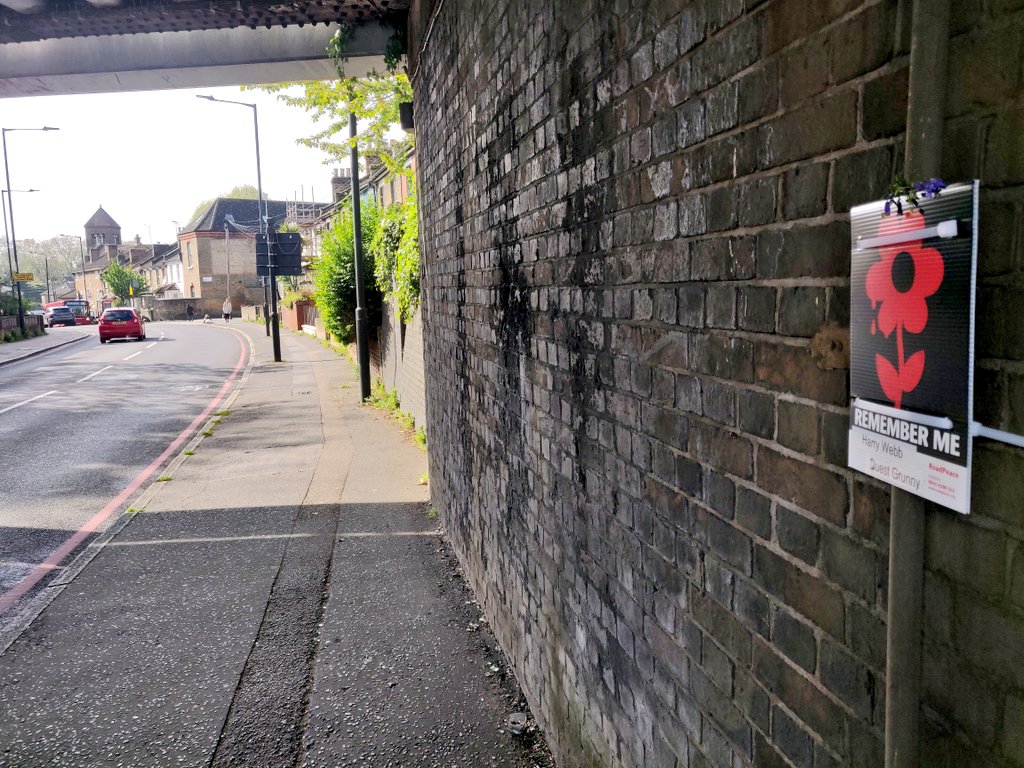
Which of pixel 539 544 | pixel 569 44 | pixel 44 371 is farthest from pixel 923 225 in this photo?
pixel 44 371

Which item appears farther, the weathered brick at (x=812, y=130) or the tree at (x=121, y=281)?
the tree at (x=121, y=281)

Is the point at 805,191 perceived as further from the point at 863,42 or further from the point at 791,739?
the point at 791,739

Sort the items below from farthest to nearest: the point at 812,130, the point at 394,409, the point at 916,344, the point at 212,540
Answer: the point at 394,409 < the point at 212,540 < the point at 812,130 < the point at 916,344

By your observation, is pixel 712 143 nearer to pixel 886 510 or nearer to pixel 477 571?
pixel 886 510

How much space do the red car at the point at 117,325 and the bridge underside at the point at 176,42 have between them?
3044cm

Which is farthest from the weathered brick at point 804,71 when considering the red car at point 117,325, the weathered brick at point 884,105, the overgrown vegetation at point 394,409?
the red car at point 117,325

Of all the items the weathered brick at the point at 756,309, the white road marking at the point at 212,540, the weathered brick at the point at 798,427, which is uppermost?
the weathered brick at the point at 756,309

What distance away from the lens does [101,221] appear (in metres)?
117

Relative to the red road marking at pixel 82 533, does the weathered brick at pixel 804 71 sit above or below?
above

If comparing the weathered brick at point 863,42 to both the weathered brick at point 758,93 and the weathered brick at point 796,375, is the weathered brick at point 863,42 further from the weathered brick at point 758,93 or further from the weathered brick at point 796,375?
the weathered brick at point 796,375

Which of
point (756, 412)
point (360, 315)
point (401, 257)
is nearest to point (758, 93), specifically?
point (756, 412)

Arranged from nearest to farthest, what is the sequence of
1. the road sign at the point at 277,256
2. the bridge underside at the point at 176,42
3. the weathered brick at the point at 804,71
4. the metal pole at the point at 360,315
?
the weathered brick at the point at 804,71 < the bridge underside at the point at 176,42 < the metal pole at the point at 360,315 < the road sign at the point at 277,256

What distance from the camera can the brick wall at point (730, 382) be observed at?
1.07 m

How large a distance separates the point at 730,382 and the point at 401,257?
9.16m
